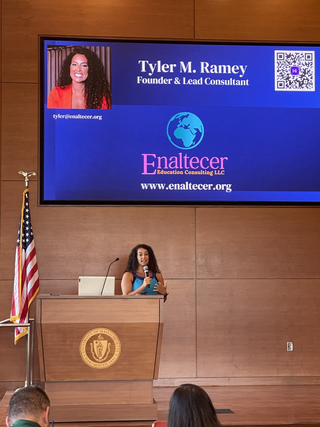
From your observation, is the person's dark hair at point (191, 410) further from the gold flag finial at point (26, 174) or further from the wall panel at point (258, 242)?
the gold flag finial at point (26, 174)

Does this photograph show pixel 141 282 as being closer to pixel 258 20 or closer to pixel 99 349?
pixel 99 349

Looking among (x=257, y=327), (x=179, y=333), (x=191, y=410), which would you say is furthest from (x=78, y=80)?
(x=191, y=410)

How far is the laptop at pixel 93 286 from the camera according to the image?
4.77 meters

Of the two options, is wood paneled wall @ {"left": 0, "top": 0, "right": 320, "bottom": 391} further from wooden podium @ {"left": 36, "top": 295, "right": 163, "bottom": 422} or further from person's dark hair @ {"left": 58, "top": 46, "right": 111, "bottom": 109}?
wooden podium @ {"left": 36, "top": 295, "right": 163, "bottom": 422}

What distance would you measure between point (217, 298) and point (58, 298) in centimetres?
235

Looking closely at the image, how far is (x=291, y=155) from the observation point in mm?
6457

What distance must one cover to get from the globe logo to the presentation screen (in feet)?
0.04

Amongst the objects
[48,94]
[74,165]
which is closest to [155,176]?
[74,165]

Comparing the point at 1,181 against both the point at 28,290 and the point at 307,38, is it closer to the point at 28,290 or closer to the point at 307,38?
the point at 28,290

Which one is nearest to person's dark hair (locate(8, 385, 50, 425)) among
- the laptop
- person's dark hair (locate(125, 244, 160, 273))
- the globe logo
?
the laptop

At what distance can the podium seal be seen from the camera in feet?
15.0

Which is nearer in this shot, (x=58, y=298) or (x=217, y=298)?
(x=58, y=298)

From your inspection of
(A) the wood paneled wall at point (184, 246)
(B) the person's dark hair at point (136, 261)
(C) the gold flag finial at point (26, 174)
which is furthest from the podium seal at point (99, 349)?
(C) the gold flag finial at point (26, 174)

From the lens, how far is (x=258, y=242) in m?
6.43
